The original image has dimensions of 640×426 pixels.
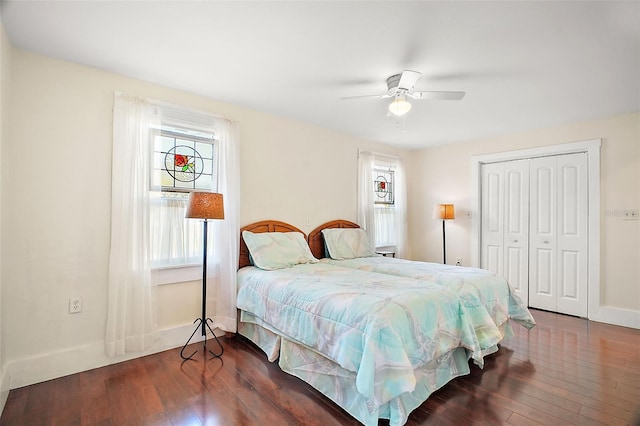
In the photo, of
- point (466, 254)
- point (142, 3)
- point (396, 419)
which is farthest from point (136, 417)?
point (466, 254)

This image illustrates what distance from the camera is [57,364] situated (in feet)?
7.71

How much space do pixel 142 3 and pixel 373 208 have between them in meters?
3.64

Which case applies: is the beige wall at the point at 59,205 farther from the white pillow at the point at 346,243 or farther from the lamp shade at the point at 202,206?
the white pillow at the point at 346,243

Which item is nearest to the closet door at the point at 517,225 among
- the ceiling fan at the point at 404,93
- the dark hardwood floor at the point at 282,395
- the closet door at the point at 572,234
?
the closet door at the point at 572,234

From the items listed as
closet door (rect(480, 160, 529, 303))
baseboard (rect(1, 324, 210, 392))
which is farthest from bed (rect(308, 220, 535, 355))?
baseboard (rect(1, 324, 210, 392))

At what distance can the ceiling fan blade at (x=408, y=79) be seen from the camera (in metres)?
2.35

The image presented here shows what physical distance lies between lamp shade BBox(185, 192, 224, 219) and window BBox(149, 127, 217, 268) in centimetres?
38

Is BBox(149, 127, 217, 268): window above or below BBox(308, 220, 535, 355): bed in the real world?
above

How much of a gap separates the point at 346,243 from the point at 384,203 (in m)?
1.36

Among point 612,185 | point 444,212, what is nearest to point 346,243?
point 444,212

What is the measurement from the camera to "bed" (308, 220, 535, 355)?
7.80 ft

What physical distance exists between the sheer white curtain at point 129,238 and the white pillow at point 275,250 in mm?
948

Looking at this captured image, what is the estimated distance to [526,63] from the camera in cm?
243

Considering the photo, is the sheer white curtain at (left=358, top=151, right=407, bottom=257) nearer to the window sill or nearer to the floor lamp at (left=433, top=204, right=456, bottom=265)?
the floor lamp at (left=433, top=204, right=456, bottom=265)
